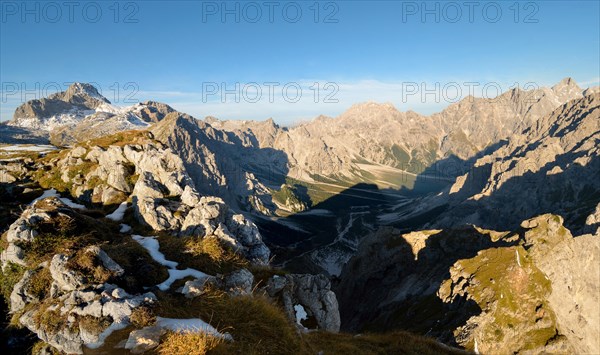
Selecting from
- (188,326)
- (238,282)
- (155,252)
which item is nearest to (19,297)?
(155,252)

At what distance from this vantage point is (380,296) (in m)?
125

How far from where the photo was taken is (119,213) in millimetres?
40188

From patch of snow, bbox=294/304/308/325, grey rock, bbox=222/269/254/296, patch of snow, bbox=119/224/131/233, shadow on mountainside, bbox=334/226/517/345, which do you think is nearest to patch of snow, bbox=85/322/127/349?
grey rock, bbox=222/269/254/296

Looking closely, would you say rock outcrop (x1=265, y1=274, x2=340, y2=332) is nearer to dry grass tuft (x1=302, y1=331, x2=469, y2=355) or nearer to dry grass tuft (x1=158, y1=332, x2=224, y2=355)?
dry grass tuft (x1=302, y1=331, x2=469, y2=355)

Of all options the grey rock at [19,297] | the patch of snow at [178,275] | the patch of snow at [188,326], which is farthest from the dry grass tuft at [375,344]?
the grey rock at [19,297]

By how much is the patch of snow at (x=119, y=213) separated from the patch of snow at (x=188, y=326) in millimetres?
27805

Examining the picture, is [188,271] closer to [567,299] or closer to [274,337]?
[274,337]

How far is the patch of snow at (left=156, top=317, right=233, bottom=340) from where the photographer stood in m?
13.8

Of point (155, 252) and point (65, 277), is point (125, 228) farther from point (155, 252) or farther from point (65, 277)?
point (65, 277)

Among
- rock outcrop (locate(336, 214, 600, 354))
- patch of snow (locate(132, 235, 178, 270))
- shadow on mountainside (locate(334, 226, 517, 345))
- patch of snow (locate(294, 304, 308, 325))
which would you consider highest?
patch of snow (locate(132, 235, 178, 270))

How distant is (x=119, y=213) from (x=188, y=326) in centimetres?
3088

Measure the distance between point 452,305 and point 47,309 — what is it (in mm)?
83855

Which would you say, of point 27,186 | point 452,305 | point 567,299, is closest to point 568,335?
point 567,299

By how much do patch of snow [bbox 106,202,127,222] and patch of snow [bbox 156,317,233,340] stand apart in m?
27.8
